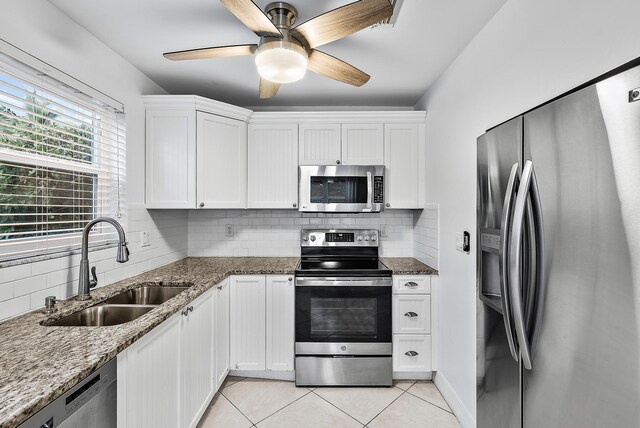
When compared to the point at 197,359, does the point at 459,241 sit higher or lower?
higher

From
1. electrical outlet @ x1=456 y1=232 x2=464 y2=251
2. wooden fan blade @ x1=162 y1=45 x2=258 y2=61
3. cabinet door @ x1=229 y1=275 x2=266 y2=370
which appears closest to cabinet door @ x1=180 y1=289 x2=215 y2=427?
cabinet door @ x1=229 y1=275 x2=266 y2=370

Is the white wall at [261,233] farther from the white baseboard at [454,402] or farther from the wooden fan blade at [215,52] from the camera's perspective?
the wooden fan blade at [215,52]

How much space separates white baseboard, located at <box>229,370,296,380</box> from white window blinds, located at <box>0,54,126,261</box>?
1.46 meters

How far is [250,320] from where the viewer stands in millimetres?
2502

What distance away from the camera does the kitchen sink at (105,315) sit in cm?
156

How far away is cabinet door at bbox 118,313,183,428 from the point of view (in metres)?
1.22

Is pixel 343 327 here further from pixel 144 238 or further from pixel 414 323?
pixel 144 238

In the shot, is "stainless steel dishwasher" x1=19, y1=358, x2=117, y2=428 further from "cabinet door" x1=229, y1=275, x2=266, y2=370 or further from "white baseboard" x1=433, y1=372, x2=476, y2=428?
"white baseboard" x1=433, y1=372, x2=476, y2=428

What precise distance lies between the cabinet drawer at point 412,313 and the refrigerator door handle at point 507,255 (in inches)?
53.6

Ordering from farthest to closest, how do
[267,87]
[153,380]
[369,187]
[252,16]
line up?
1. [369,187]
2. [267,87]
3. [153,380]
4. [252,16]

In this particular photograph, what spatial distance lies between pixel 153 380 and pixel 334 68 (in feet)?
5.99

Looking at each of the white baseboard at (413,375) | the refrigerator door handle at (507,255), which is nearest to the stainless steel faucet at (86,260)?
the refrigerator door handle at (507,255)

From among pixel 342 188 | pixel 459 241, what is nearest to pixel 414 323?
pixel 459 241

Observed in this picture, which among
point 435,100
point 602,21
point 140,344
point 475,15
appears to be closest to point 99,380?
point 140,344
